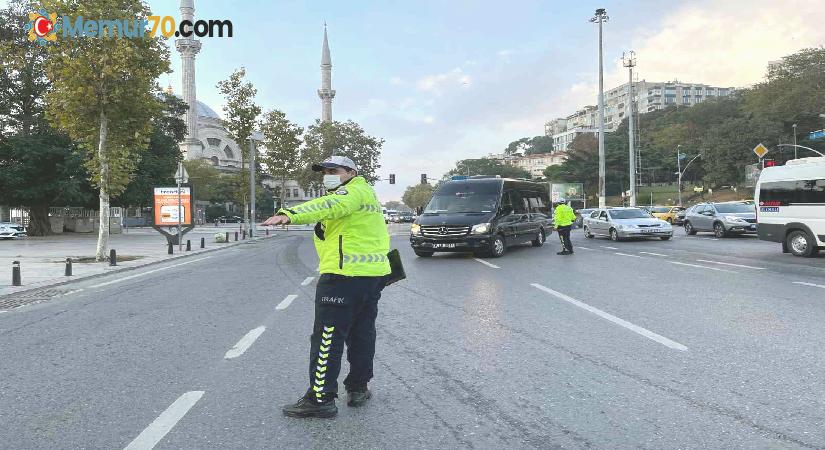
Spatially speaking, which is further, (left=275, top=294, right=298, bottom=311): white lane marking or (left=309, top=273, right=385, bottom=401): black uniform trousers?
(left=275, top=294, right=298, bottom=311): white lane marking

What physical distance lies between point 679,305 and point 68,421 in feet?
23.3

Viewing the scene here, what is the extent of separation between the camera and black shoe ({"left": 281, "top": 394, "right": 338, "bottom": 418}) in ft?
12.6

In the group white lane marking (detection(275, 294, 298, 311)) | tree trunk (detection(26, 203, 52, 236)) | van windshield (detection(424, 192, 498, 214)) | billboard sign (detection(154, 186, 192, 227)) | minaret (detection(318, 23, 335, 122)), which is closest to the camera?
white lane marking (detection(275, 294, 298, 311))

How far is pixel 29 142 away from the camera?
1400 inches

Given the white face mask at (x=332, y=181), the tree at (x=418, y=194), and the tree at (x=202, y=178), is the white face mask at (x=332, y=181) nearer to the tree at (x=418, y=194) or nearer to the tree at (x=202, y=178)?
the tree at (x=202, y=178)

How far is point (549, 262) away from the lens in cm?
1446

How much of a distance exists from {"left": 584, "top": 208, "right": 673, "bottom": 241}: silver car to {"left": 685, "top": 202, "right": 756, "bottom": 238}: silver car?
8.22 ft

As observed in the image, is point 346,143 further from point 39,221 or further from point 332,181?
point 332,181

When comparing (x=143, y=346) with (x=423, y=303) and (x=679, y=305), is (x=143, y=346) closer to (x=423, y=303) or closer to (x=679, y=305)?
(x=423, y=303)

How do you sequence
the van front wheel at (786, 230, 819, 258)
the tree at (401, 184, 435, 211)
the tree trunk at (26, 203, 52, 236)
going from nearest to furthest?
the van front wheel at (786, 230, 819, 258)
the tree trunk at (26, 203, 52, 236)
the tree at (401, 184, 435, 211)

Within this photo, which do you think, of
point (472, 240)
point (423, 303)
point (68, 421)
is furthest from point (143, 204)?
point (68, 421)

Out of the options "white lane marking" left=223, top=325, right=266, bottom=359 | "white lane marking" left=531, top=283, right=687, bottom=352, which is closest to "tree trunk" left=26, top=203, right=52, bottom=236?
"white lane marking" left=223, top=325, right=266, bottom=359

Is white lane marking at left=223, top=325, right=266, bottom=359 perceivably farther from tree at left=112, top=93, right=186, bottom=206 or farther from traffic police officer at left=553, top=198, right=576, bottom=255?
tree at left=112, top=93, right=186, bottom=206

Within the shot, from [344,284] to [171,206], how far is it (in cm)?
2221
